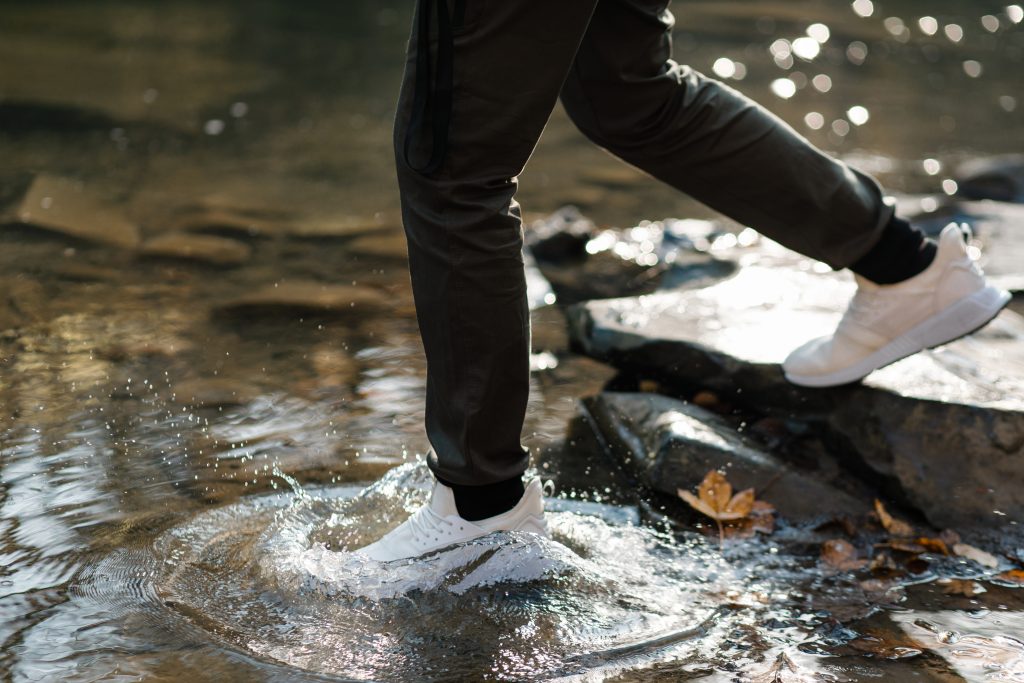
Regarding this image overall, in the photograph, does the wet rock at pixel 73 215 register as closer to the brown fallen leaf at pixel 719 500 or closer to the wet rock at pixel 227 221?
the wet rock at pixel 227 221

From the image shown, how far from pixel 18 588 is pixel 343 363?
1198 millimetres

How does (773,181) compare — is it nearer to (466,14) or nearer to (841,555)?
(841,555)

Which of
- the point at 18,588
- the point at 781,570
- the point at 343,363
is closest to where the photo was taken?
the point at 18,588

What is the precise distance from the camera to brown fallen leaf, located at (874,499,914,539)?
7.29 feet

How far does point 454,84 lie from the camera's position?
160 cm

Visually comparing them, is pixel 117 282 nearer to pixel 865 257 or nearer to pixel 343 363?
pixel 343 363

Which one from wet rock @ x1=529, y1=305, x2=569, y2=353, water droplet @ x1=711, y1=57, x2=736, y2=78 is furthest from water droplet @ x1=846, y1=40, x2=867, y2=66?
wet rock @ x1=529, y1=305, x2=569, y2=353

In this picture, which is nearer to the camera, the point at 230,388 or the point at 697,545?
the point at 697,545

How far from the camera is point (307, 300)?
10.8 ft

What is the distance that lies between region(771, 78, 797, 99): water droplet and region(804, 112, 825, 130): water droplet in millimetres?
449

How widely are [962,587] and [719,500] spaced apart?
485 millimetres

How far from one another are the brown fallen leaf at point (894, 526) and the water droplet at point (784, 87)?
5.09 meters

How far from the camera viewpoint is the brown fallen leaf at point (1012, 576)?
6.73 feet

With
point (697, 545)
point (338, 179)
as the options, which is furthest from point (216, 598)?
point (338, 179)
